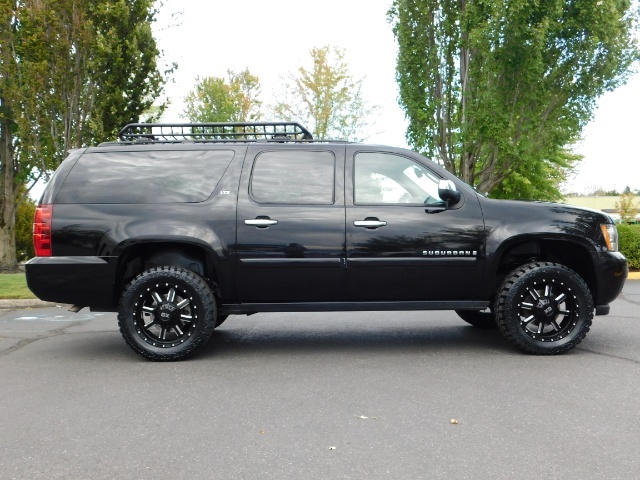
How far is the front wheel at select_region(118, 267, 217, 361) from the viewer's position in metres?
6.13

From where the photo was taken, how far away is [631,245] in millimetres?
15016

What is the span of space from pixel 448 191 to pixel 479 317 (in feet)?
7.40

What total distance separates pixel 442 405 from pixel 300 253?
2121mm

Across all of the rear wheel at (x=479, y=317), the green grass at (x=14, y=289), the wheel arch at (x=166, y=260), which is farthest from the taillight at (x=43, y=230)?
the green grass at (x=14, y=289)

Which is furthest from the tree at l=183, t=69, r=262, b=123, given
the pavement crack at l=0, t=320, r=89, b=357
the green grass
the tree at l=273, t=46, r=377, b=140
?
the pavement crack at l=0, t=320, r=89, b=357

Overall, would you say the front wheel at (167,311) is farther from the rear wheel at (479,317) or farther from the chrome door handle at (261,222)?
the rear wheel at (479,317)

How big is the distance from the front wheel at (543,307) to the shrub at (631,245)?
9613 mm

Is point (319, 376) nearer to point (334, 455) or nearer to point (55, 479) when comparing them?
point (334, 455)

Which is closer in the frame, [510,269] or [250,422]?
[250,422]

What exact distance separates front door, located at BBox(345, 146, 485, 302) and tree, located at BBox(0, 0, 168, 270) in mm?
11040

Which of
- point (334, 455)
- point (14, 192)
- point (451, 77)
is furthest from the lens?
point (14, 192)

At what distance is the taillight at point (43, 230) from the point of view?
621cm

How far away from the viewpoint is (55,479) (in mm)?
3398

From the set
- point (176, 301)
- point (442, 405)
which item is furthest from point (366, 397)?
point (176, 301)
